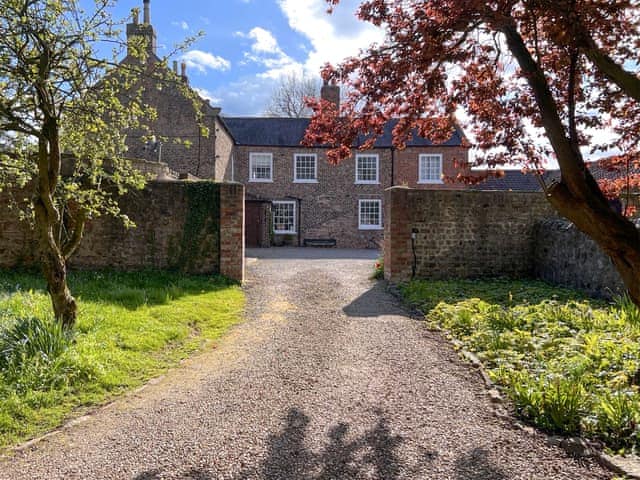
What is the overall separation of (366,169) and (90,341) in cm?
2188

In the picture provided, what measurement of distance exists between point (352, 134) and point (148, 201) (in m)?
6.97

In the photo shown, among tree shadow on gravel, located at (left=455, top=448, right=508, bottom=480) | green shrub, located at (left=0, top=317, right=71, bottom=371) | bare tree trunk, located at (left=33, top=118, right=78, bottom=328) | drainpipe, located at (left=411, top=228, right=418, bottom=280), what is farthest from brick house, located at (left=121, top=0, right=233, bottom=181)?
tree shadow on gravel, located at (left=455, top=448, right=508, bottom=480)

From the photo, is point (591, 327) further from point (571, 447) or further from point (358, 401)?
point (358, 401)

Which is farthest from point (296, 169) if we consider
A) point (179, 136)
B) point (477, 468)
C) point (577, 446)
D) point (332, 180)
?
point (477, 468)

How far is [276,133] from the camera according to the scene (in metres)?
26.1

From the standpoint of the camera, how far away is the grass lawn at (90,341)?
3.92 meters

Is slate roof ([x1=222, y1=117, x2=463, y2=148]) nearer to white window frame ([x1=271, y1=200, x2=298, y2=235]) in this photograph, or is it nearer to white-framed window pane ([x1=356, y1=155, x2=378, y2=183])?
white-framed window pane ([x1=356, y1=155, x2=378, y2=183])

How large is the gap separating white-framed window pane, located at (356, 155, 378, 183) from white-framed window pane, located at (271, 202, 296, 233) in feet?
14.6

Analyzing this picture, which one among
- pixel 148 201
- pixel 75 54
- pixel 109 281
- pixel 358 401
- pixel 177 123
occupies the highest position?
pixel 177 123

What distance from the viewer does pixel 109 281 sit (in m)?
9.09

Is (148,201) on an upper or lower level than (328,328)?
upper

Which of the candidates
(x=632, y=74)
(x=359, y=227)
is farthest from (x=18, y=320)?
(x=359, y=227)

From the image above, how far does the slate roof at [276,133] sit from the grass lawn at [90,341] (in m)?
18.1

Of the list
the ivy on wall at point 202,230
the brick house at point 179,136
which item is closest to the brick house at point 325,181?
the brick house at point 179,136
